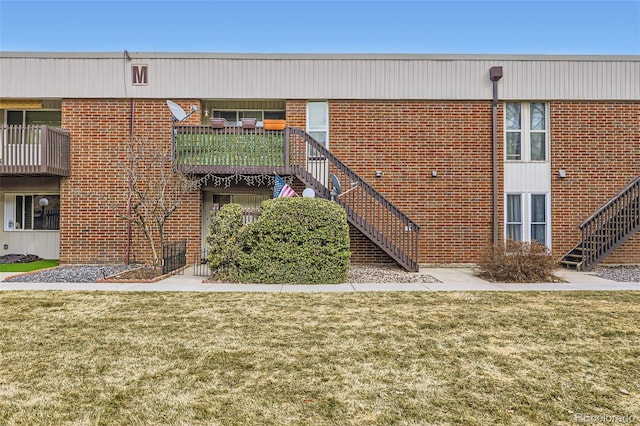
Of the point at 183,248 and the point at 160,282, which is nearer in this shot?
the point at 160,282

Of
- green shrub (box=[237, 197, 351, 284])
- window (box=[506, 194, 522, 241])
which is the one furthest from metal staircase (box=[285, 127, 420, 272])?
window (box=[506, 194, 522, 241])

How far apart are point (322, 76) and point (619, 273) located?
9.49m

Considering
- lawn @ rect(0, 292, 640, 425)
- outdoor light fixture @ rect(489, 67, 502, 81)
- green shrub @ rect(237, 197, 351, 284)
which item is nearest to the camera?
lawn @ rect(0, 292, 640, 425)

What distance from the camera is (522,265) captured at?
969cm

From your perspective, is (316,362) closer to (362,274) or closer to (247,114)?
(362,274)

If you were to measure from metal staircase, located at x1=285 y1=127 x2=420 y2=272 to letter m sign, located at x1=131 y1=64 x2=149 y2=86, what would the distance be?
467 cm

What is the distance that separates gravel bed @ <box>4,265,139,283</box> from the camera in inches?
374

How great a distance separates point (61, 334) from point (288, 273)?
467 centimetres

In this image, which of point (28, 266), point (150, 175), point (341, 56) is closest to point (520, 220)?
point (341, 56)

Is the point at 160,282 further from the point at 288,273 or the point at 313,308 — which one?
the point at 313,308

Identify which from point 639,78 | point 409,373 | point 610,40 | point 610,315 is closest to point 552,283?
point 610,315

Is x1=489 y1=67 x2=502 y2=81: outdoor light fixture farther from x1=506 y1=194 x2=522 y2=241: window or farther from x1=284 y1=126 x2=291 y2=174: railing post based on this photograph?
x1=284 y1=126 x2=291 y2=174: railing post

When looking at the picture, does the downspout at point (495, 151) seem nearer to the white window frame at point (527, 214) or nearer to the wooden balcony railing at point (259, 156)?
the white window frame at point (527, 214)

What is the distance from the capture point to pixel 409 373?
13.5 ft
